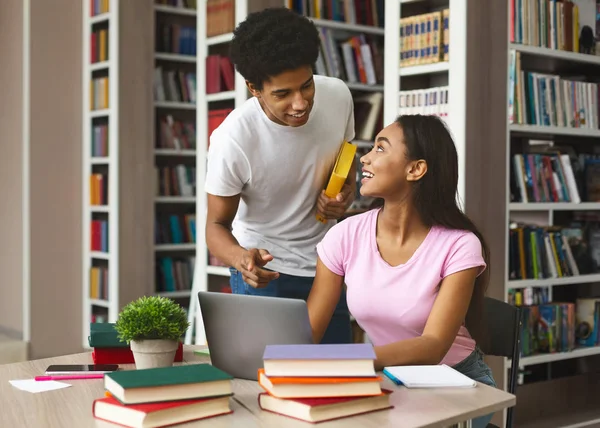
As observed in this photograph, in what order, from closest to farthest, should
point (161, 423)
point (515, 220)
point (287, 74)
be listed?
point (161, 423), point (287, 74), point (515, 220)

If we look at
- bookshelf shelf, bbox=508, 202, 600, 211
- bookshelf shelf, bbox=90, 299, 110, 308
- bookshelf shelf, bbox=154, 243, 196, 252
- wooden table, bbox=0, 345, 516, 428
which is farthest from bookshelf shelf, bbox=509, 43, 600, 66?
bookshelf shelf, bbox=90, 299, 110, 308

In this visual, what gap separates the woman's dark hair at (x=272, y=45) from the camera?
2131 millimetres

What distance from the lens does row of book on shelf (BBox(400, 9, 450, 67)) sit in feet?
11.3

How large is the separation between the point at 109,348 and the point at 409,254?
80cm

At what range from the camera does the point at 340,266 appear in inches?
86.9

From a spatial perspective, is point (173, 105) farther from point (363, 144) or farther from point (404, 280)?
point (404, 280)

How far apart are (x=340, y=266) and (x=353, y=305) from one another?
12 cm

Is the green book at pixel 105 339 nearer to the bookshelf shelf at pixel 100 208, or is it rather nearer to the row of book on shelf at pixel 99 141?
the bookshelf shelf at pixel 100 208

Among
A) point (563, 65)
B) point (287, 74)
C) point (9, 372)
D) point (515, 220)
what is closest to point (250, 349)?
point (9, 372)

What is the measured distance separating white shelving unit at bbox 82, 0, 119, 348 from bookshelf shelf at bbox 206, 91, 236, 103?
3.69ft

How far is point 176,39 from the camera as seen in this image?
5.83m

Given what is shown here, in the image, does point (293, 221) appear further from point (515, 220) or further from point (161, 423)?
point (515, 220)

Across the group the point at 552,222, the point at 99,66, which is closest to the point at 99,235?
the point at 99,66

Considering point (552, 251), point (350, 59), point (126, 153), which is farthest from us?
point (126, 153)
